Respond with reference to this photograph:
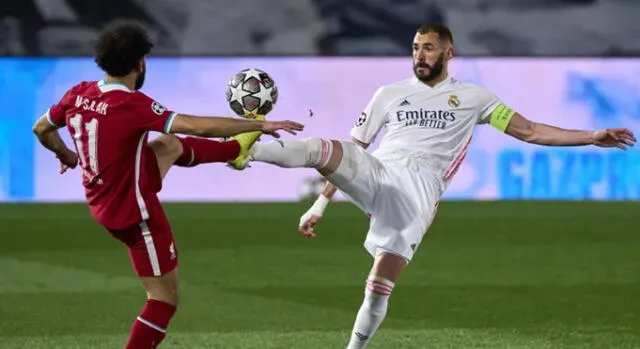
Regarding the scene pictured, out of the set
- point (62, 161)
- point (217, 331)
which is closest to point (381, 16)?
point (217, 331)

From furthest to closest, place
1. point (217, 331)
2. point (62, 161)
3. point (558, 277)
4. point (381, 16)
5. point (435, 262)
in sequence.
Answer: point (381, 16)
point (435, 262)
point (558, 277)
point (217, 331)
point (62, 161)

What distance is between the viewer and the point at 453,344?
7.73 meters

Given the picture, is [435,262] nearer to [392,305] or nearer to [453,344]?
[392,305]

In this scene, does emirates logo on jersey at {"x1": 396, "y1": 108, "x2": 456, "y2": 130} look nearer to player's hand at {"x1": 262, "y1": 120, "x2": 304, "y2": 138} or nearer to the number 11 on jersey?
player's hand at {"x1": 262, "y1": 120, "x2": 304, "y2": 138}

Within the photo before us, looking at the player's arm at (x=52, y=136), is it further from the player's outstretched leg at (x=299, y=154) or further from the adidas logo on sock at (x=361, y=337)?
the adidas logo on sock at (x=361, y=337)

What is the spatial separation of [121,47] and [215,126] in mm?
540

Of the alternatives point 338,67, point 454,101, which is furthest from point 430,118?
point 338,67

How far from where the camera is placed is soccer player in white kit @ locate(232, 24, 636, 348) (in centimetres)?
666

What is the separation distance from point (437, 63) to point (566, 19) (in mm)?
11384

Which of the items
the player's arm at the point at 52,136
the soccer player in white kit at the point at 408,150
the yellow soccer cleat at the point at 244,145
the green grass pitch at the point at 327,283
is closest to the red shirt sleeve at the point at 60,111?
the player's arm at the point at 52,136

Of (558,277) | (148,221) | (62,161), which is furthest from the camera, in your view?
(558,277)

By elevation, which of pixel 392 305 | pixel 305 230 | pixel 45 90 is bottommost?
pixel 45 90

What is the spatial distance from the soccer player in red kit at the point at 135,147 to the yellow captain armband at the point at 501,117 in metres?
1.62

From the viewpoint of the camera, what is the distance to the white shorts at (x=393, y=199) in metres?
6.71
